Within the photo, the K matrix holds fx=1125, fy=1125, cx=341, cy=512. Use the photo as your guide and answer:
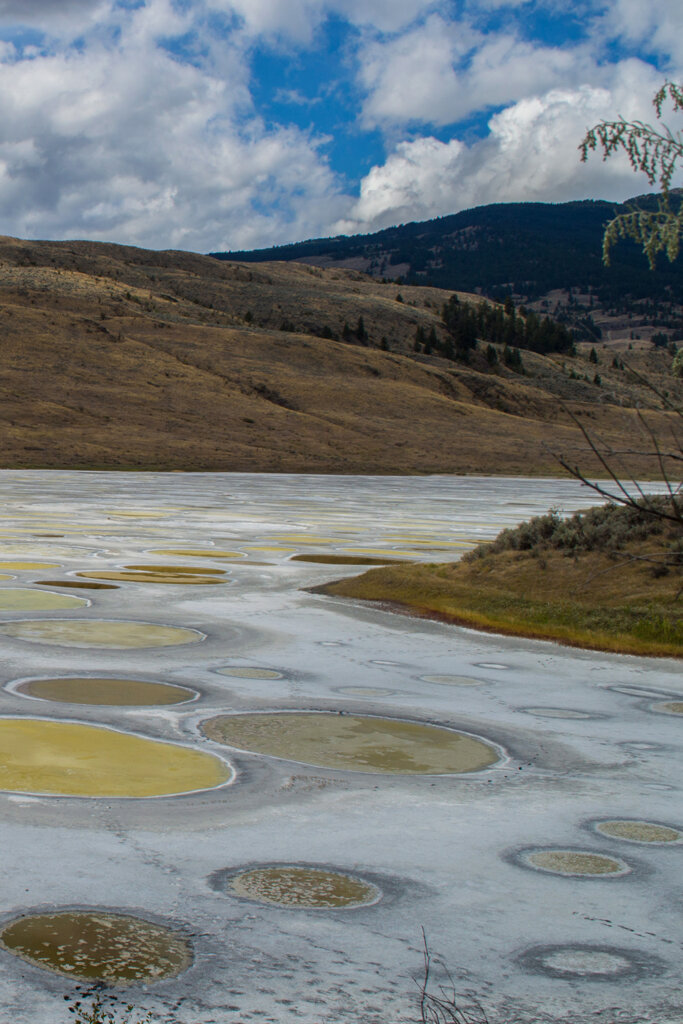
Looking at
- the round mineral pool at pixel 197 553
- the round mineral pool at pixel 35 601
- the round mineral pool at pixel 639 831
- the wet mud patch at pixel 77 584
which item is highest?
the round mineral pool at pixel 197 553

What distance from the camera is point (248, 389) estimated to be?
9175 centimetres

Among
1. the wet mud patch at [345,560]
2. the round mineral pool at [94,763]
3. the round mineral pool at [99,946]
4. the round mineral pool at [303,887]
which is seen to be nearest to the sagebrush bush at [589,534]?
the wet mud patch at [345,560]

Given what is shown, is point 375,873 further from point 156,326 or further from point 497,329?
point 497,329

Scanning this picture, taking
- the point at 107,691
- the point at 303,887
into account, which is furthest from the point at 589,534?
the point at 303,887

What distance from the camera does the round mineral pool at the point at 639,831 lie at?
6.25 m

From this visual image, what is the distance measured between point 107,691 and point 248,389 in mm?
83125

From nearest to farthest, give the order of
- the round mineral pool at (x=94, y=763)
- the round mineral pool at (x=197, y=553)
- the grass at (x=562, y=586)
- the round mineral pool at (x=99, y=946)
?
1. the round mineral pool at (x=99, y=946)
2. the round mineral pool at (x=94, y=763)
3. the grass at (x=562, y=586)
4. the round mineral pool at (x=197, y=553)

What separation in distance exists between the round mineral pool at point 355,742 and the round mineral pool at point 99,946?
292 centimetres

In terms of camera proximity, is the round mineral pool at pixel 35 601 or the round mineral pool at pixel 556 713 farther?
the round mineral pool at pixel 35 601

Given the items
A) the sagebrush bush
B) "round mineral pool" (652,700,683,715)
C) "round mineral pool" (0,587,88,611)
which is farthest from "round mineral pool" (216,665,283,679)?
the sagebrush bush

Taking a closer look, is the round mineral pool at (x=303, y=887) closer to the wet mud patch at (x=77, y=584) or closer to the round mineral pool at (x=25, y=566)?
the wet mud patch at (x=77, y=584)

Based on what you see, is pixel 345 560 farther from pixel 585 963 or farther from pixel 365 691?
pixel 585 963

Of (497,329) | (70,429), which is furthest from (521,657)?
(497,329)

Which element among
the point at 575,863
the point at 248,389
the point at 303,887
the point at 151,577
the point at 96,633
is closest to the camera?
the point at 303,887
